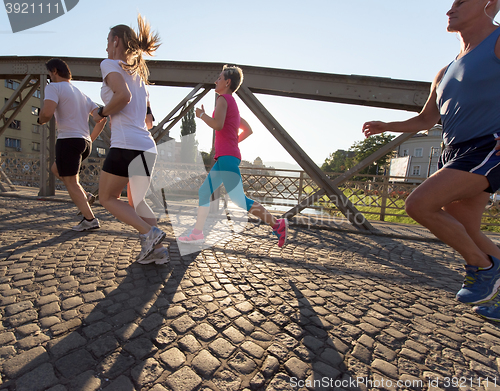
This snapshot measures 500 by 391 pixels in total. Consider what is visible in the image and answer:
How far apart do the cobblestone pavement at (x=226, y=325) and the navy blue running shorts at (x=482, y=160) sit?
3.48 feet

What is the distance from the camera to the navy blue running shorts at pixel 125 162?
242 centimetres

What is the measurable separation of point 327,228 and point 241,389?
4607 mm

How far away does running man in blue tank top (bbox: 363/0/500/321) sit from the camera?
6.14 feet

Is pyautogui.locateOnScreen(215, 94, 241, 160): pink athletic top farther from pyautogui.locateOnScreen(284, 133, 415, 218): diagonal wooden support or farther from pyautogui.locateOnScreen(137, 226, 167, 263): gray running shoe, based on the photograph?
pyautogui.locateOnScreen(284, 133, 415, 218): diagonal wooden support

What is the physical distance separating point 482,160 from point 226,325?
2.03 metres

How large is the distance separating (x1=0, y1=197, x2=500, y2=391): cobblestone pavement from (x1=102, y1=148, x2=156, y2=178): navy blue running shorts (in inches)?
35.3

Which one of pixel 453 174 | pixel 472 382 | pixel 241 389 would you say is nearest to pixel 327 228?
pixel 453 174

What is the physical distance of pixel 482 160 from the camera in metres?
1.87

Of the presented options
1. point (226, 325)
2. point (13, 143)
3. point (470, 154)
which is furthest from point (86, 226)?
point (13, 143)

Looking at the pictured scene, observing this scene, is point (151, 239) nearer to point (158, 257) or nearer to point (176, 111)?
point (158, 257)

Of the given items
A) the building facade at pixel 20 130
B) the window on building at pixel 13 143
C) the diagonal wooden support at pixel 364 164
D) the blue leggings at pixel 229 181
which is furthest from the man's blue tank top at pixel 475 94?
the window on building at pixel 13 143

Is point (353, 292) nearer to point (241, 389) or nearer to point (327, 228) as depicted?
point (241, 389)

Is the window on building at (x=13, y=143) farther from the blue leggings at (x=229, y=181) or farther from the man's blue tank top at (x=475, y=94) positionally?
the man's blue tank top at (x=475, y=94)

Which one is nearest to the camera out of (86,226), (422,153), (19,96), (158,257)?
(158,257)
